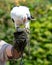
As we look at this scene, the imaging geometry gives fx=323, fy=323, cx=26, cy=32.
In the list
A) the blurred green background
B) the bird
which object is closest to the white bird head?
the bird

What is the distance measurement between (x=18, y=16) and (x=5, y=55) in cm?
24

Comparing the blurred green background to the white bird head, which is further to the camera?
the blurred green background

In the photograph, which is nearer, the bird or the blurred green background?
the bird

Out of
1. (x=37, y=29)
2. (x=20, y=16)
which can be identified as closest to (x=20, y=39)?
(x=20, y=16)

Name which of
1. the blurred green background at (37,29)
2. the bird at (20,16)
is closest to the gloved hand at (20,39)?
the bird at (20,16)

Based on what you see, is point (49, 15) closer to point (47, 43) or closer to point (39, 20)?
point (39, 20)

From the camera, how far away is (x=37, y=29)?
579cm

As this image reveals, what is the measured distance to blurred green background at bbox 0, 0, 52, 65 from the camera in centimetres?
485

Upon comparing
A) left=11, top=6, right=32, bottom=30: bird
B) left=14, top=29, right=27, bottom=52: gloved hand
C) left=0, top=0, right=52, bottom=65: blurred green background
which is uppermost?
left=11, top=6, right=32, bottom=30: bird

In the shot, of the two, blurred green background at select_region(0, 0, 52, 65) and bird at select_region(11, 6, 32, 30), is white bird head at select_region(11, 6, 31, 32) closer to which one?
bird at select_region(11, 6, 32, 30)

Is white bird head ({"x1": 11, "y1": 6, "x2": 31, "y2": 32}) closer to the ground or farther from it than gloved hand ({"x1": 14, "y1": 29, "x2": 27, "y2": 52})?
farther from it

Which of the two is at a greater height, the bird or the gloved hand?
the bird

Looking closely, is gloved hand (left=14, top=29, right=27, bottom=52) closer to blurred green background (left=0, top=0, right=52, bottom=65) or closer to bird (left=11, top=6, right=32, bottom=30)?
bird (left=11, top=6, right=32, bottom=30)

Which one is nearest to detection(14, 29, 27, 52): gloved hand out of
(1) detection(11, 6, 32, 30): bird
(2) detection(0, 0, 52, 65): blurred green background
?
(1) detection(11, 6, 32, 30): bird
